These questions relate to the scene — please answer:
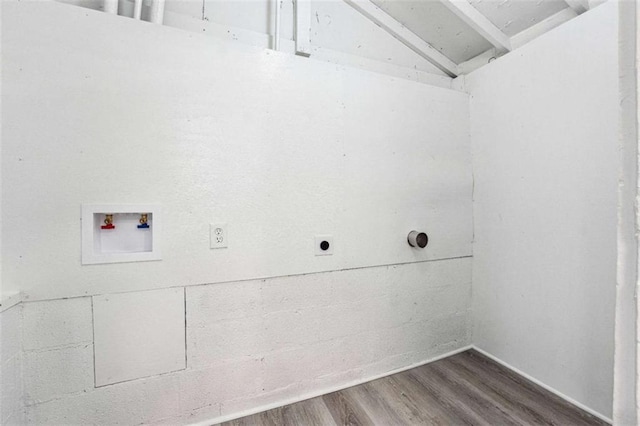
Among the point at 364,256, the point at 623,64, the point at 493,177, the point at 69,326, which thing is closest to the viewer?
the point at 623,64

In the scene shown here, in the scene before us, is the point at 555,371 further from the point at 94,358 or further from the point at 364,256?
the point at 94,358

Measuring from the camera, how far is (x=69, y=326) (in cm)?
113

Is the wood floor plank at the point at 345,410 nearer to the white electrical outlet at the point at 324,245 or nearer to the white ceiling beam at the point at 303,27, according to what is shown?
the white electrical outlet at the point at 324,245

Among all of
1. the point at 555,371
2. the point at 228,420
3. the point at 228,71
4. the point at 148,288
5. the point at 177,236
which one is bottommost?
the point at 228,420

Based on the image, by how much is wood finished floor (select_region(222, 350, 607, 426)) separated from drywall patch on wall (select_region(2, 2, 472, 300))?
69cm

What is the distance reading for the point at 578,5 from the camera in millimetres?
1505

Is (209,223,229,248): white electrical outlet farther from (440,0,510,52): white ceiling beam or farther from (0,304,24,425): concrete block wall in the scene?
(440,0,510,52): white ceiling beam

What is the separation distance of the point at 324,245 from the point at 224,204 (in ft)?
1.88

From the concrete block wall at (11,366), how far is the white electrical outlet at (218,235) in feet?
2.34

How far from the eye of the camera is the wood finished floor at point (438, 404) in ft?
4.41

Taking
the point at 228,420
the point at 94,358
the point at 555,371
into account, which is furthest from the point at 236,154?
the point at 555,371

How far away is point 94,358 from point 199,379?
0.44 meters

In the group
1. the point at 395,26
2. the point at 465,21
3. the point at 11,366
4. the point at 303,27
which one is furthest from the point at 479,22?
the point at 11,366

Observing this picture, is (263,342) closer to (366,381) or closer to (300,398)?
(300,398)
